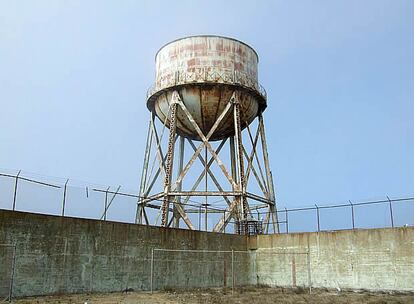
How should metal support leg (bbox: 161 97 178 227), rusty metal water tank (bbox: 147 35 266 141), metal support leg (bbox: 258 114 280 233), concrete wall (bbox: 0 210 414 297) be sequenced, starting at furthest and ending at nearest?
1. metal support leg (bbox: 258 114 280 233)
2. rusty metal water tank (bbox: 147 35 266 141)
3. metal support leg (bbox: 161 97 178 227)
4. concrete wall (bbox: 0 210 414 297)

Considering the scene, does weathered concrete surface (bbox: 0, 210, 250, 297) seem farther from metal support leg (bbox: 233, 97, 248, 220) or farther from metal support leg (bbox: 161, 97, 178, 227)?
metal support leg (bbox: 161, 97, 178, 227)

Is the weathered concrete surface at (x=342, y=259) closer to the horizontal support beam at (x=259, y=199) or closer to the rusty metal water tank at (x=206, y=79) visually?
the horizontal support beam at (x=259, y=199)

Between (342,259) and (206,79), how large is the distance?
1344cm

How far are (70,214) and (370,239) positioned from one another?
14.8 meters

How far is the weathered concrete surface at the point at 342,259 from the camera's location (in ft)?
73.7

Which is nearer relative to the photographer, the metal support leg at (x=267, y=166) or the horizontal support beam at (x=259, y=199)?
the horizontal support beam at (x=259, y=199)

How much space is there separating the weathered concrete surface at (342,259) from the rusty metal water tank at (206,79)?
9.00 meters

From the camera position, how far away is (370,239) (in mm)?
23594

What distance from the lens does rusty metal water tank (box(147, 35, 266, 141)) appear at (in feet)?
97.1

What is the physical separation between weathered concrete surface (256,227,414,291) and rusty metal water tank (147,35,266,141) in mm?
8998

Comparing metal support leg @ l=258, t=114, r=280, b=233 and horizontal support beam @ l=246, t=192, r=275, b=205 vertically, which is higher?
metal support leg @ l=258, t=114, r=280, b=233

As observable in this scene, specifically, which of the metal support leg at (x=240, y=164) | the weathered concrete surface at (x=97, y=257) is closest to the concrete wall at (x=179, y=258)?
the weathered concrete surface at (x=97, y=257)

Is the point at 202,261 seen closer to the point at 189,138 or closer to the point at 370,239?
the point at 370,239

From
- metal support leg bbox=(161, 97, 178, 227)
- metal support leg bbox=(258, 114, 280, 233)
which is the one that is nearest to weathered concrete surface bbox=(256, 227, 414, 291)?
metal support leg bbox=(258, 114, 280, 233)
